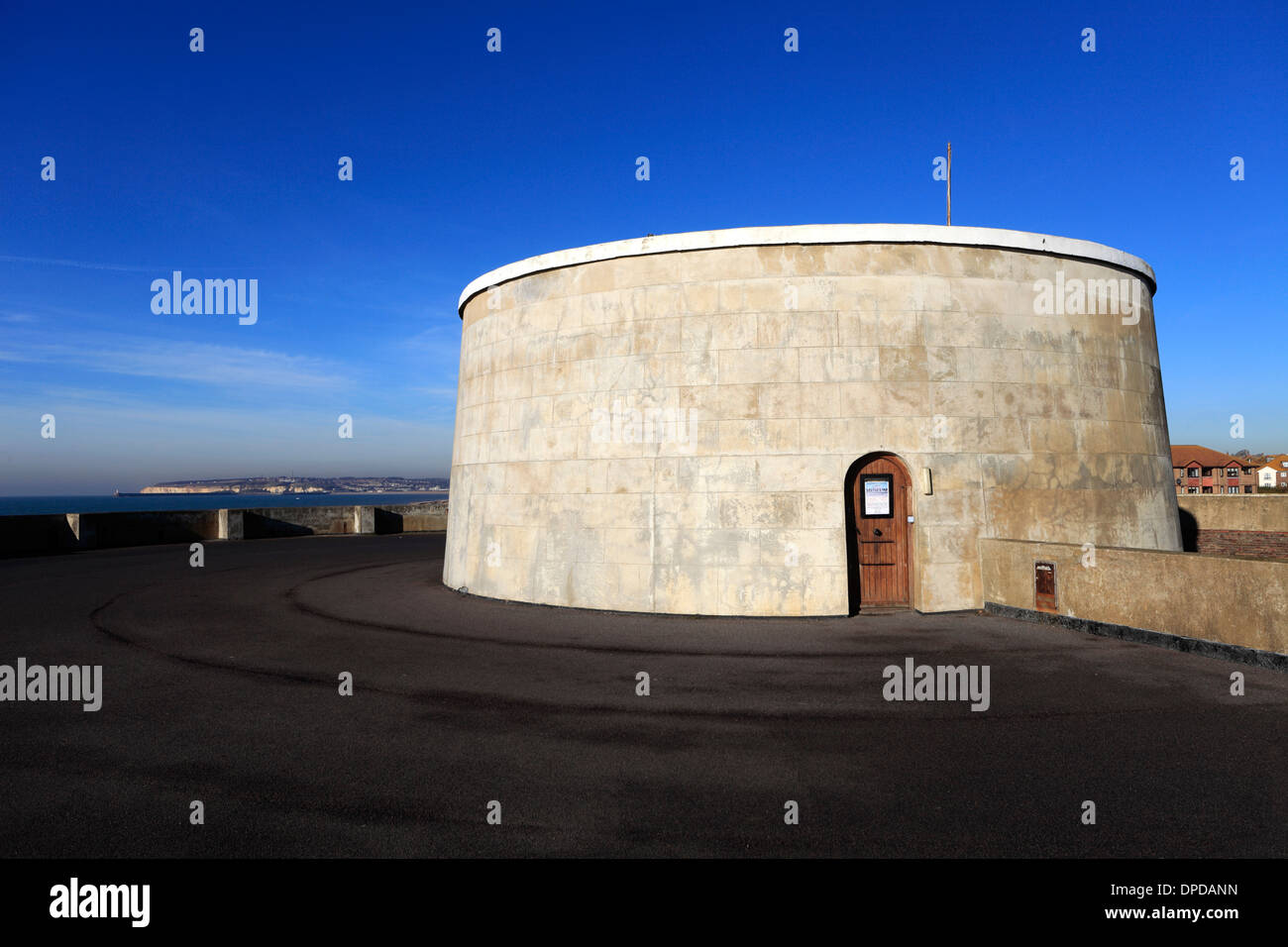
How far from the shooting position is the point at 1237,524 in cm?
1975

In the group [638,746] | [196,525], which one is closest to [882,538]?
[638,746]

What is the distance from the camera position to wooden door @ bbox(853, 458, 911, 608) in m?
12.3

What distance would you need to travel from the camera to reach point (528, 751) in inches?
245

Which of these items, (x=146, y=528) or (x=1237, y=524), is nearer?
(x=1237, y=524)

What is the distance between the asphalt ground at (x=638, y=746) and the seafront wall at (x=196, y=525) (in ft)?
63.7

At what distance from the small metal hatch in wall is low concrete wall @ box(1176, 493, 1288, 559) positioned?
33.6ft

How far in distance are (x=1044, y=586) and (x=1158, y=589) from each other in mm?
1692

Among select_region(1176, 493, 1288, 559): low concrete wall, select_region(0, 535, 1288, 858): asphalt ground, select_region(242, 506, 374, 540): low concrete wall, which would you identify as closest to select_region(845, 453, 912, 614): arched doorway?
select_region(0, 535, 1288, 858): asphalt ground

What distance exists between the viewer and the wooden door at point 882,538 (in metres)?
12.3

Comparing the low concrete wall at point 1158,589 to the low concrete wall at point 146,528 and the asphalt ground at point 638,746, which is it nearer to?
the asphalt ground at point 638,746

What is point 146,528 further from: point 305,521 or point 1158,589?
point 1158,589

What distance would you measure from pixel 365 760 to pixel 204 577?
14701mm
